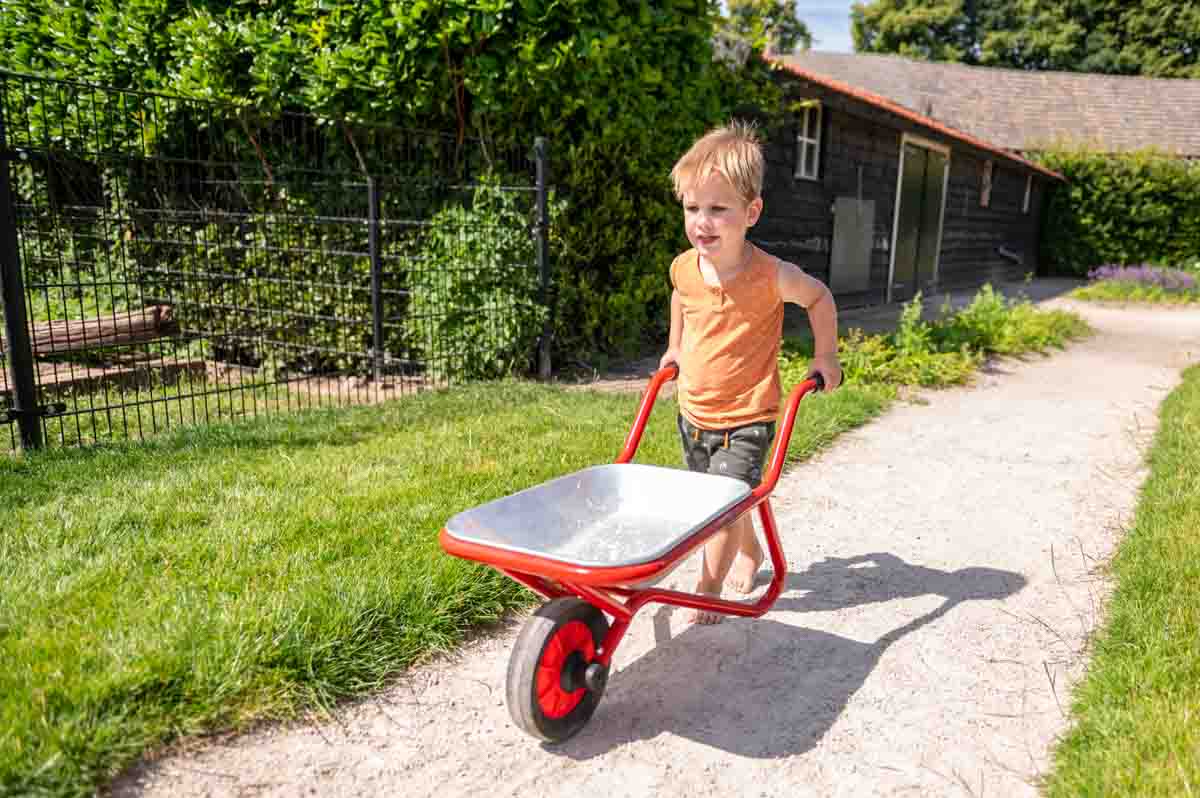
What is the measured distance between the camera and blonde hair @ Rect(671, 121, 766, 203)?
2.67 m

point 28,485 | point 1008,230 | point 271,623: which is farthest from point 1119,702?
point 1008,230

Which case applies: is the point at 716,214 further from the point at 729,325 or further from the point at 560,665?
the point at 560,665

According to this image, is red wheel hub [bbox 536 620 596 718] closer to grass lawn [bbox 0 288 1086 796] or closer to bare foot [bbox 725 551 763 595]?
grass lawn [bbox 0 288 1086 796]

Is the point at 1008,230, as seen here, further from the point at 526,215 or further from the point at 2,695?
the point at 2,695

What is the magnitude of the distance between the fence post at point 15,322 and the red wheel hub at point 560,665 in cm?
373

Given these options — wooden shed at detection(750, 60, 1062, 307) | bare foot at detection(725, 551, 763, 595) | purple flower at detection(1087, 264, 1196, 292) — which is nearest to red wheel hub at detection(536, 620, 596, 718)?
bare foot at detection(725, 551, 763, 595)

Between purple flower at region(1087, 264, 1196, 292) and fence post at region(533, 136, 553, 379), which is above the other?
fence post at region(533, 136, 553, 379)

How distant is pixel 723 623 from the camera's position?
3.19 metres

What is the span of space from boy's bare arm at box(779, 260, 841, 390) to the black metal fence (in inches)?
165

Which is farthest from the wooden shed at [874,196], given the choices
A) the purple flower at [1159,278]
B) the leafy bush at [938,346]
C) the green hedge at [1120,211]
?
the green hedge at [1120,211]

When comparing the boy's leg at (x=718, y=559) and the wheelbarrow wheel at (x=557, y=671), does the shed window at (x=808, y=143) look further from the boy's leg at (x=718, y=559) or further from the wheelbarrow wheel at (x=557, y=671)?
the wheelbarrow wheel at (x=557, y=671)

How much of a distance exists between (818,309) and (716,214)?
0.47 m

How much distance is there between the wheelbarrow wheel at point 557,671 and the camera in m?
2.25

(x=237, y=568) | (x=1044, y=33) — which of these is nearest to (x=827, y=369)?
(x=237, y=568)
